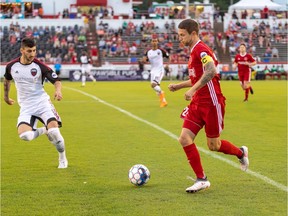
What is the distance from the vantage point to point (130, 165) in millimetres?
10953

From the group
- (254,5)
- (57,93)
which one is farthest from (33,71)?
(254,5)

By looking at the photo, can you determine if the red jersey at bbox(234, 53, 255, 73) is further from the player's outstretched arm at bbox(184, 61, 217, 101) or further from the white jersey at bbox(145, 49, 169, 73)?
the player's outstretched arm at bbox(184, 61, 217, 101)

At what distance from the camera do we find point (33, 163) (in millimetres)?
11398

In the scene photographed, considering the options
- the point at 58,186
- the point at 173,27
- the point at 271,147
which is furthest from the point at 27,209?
the point at 173,27

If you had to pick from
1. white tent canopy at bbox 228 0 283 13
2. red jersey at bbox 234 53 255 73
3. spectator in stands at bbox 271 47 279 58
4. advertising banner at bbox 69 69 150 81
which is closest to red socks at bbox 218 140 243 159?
red jersey at bbox 234 53 255 73

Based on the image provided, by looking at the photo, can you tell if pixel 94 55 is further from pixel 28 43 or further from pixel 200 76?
A: pixel 200 76

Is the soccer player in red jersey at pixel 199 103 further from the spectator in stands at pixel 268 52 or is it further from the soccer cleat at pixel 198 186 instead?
the spectator in stands at pixel 268 52

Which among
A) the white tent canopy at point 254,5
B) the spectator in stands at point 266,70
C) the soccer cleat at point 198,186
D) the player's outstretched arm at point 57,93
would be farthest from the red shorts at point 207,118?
the white tent canopy at point 254,5

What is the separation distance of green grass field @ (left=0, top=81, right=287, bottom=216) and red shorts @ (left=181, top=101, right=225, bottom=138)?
30.6 inches

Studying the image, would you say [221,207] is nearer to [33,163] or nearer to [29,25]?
[33,163]

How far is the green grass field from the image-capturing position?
7.83m

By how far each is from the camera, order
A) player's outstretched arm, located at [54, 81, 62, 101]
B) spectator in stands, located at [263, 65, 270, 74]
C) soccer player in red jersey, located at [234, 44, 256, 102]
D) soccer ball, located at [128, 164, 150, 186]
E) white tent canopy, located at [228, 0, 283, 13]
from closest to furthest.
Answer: soccer ball, located at [128, 164, 150, 186] → player's outstretched arm, located at [54, 81, 62, 101] → soccer player in red jersey, located at [234, 44, 256, 102] → spectator in stands, located at [263, 65, 270, 74] → white tent canopy, located at [228, 0, 283, 13]

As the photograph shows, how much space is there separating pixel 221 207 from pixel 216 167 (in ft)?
9.44

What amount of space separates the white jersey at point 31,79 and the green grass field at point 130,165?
3.57 feet
